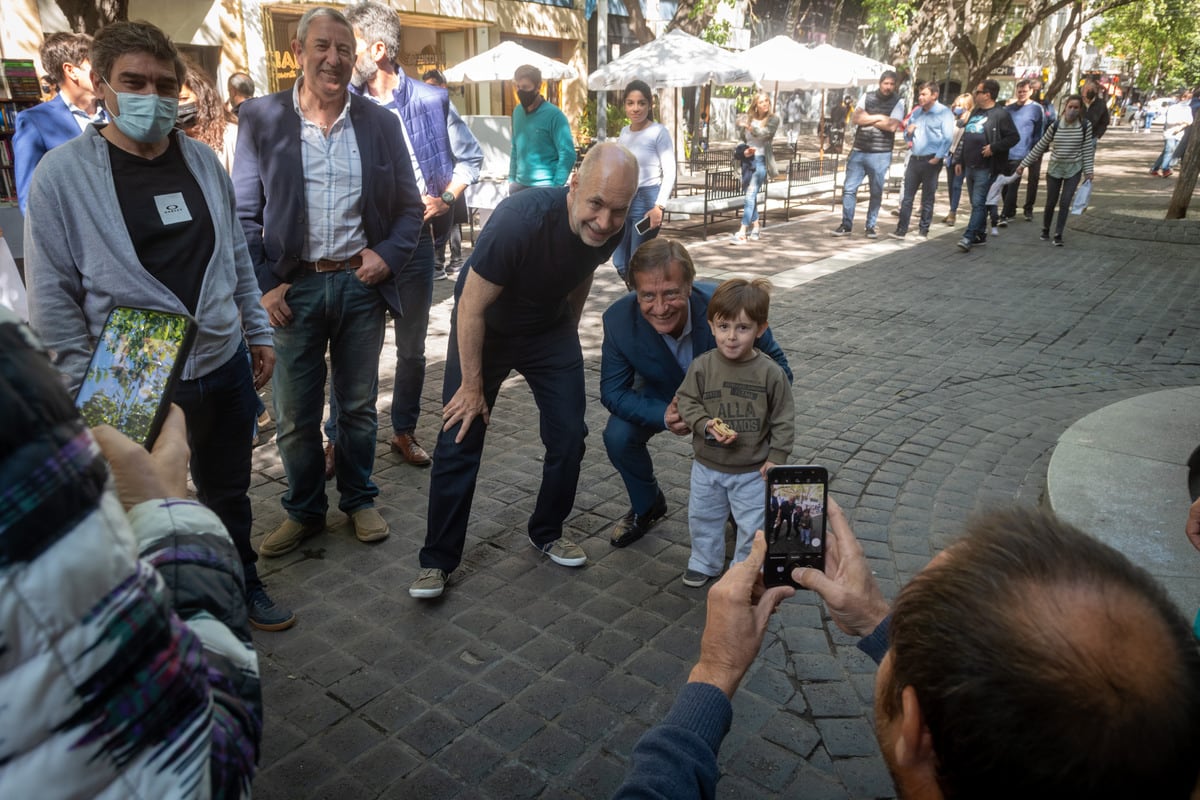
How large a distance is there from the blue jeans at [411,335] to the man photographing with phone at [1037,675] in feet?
13.4

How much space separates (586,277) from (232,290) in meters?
1.45

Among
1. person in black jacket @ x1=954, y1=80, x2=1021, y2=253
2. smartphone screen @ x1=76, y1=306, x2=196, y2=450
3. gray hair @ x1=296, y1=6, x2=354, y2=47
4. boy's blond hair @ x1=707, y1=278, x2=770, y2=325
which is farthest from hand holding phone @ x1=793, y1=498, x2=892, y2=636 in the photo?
person in black jacket @ x1=954, y1=80, x2=1021, y2=253

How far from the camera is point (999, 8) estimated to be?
2750 centimetres

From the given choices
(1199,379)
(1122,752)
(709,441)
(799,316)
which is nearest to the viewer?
(1122,752)

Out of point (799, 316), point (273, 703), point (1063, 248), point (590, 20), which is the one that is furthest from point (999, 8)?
point (273, 703)

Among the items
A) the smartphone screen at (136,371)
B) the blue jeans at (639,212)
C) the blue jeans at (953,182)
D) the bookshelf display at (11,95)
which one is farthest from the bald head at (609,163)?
the blue jeans at (953,182)

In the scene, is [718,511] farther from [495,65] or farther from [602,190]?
[495,65]

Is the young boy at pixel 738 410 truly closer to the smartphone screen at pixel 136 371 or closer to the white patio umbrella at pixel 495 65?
the smartphone screen at pixel 136 371

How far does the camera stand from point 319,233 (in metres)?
3.77

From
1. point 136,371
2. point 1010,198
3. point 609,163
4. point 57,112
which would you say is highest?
point 57,112

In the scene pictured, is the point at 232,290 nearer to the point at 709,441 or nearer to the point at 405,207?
the point at 405,207

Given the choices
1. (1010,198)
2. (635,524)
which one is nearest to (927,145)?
(1010,198)

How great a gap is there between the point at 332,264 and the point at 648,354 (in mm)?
1479

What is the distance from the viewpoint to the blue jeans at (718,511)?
11.8ft
